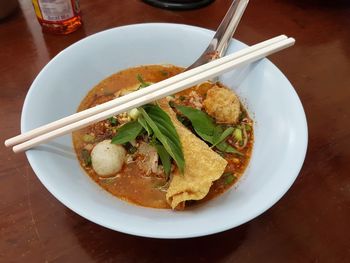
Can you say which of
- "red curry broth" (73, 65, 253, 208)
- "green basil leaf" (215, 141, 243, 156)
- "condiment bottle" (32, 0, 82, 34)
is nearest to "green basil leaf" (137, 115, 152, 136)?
"red curry broth" (73, 65, 253, 208)

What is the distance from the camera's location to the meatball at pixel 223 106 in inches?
44.5

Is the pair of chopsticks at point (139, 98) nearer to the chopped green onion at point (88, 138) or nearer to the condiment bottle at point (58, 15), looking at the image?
the chopped green onion at point (88, 138)

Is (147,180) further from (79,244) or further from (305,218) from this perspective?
(305,218)

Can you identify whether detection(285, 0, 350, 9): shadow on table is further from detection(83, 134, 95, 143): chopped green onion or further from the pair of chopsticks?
detection(83, 134, 95, 143): chopped green onion

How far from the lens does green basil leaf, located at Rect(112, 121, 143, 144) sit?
3.34 feet

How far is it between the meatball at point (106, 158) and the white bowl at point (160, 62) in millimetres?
47

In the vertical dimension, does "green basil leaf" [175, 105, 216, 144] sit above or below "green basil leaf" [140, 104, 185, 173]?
below

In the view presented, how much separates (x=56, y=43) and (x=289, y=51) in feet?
3.32

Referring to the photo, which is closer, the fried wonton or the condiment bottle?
the fried wonton

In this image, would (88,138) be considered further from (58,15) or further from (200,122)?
(58,15)

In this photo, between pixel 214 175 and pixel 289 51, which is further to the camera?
pixel 289 51

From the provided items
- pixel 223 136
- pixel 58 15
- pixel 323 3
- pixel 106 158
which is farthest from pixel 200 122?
pixel 323 3

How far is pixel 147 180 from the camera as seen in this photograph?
40.3 inches

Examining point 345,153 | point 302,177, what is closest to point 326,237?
point 302,177
